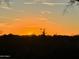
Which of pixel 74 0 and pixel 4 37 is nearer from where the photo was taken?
pixel 74 0

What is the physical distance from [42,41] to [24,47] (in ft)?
6.90

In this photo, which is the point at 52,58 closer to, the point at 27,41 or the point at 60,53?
the point at 60,53

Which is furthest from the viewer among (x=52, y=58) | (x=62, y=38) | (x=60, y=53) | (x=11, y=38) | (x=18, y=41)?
(x=62, y=38)

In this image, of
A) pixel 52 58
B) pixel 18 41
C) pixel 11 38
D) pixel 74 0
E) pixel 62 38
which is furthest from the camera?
pixel 62 38

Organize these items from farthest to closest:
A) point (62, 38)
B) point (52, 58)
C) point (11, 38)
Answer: point (62, 38) < point (11, 38) < point (52, 58)

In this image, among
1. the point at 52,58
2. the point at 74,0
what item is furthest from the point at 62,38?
the point at 74,0

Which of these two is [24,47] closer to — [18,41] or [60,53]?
[18,41]

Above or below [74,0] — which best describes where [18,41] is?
below

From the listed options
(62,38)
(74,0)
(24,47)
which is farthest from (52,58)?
(74,0)

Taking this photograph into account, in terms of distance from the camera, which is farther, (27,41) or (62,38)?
(62,38)

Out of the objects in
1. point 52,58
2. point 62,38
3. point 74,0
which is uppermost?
point 74,0

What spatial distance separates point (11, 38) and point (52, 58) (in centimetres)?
702

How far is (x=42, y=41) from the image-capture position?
24.7 m

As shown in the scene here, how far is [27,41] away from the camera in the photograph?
2370cm
